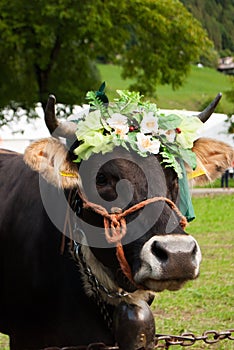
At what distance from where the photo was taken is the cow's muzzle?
3.73 m

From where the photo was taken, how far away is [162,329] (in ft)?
23.2

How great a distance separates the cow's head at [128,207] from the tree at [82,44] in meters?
20.7

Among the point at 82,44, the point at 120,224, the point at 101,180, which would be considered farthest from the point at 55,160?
the point at 82,44

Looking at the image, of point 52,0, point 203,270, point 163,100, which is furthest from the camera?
point 163,100

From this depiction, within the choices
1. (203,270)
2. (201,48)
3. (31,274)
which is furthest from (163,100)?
(31,274)

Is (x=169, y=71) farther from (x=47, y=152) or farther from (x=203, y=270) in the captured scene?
(x=47, y=152)

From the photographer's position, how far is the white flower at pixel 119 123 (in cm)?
432

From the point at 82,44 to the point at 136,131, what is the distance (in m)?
23.1

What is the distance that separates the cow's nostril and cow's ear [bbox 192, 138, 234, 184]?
99cm

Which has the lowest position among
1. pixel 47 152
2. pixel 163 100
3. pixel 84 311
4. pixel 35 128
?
pixel 163 100

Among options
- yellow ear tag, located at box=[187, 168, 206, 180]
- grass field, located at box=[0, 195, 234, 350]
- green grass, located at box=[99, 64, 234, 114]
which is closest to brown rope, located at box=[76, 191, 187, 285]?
yellow ear tag, located at box=[187, 168, 206, 180]

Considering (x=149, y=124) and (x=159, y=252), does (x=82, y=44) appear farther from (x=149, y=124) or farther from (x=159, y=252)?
(x=159, y=252)

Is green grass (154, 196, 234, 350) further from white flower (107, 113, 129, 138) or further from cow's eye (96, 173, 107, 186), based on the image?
white flower (107, 113, 129, 138)

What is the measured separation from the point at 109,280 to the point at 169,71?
77.2 feet
